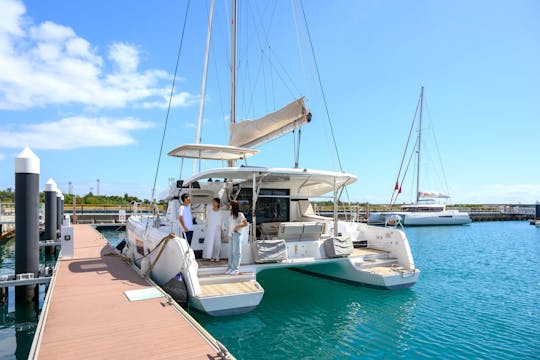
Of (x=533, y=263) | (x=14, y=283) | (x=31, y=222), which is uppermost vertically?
(x=31, y=222)

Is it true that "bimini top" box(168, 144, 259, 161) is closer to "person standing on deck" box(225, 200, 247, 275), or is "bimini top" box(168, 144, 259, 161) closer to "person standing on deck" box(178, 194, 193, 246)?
"person standing on deck" box(178, 194, 193, 246)

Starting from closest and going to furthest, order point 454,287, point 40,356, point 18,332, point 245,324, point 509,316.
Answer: point 40,356 → point 245,324 → point 18,332 → point 509,316 → point 454,287

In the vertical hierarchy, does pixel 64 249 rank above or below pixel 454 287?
above

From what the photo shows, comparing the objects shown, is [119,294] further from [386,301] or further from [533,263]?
A: [533,263]

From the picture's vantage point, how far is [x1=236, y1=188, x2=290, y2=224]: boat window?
30.3ft

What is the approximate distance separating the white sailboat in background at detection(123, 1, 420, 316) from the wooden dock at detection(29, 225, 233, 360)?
0.82 metres

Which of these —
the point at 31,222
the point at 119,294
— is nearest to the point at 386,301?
the point at 119,294

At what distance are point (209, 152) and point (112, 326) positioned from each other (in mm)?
5603

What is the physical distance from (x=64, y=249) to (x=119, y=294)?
4604 mm

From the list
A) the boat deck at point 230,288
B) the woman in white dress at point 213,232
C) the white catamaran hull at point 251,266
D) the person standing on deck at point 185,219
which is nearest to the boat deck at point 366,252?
the white catamaran hull at point 251,266

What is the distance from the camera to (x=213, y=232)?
789 centimetres

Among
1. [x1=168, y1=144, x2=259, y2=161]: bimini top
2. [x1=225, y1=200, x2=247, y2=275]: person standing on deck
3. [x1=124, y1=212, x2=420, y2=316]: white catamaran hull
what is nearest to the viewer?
[x1=124, y1=212, x2=420, y2=316]: white catamaran hull

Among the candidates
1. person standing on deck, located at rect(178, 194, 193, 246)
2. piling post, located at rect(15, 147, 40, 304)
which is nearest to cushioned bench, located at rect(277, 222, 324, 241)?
person standing on deck, located at rect(178, 194, 193, 246)

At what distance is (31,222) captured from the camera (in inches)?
316
